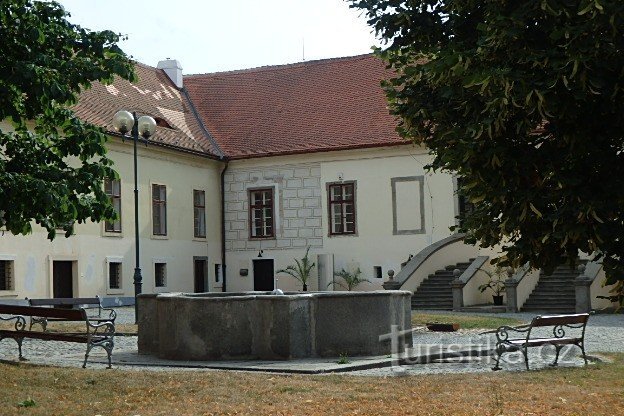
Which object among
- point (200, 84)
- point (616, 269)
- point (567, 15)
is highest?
point (200, 84)

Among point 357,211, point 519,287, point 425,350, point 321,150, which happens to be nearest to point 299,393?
point 425,350

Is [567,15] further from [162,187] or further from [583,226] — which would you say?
[162,187]

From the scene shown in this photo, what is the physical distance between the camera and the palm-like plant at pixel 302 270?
36106mm

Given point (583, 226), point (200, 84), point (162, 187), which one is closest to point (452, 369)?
point (583, 226)

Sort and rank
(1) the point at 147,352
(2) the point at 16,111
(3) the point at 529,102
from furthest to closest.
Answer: (1) the point at 147,352 → (2) the point at 16,111 → (3) the point at 529,102

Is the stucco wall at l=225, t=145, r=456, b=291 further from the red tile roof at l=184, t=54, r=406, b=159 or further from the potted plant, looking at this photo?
the potted plant

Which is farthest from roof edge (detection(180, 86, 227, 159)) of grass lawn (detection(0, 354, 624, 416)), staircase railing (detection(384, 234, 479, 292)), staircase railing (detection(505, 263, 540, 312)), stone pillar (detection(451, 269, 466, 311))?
grass lawn (detection(0, 354, 624, 416))

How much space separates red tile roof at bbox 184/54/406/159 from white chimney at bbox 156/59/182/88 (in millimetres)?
603

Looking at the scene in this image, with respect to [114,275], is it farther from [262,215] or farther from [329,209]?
[329,209]

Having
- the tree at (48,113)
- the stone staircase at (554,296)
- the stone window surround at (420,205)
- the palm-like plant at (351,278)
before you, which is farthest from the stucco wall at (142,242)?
the tree at (48,113)

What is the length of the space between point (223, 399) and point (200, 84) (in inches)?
1262

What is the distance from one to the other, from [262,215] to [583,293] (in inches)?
529

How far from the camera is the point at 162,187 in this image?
3488 cm

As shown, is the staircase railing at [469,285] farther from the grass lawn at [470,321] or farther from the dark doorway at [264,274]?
the dark doorway at [264,274]
